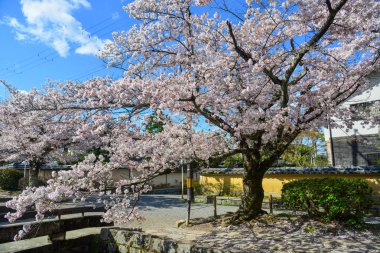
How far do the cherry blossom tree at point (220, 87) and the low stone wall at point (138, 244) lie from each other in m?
0.63

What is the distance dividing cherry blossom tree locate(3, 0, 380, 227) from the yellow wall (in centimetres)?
570

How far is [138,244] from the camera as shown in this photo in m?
7.90

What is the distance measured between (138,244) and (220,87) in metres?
4.61

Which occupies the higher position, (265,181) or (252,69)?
(252,69)

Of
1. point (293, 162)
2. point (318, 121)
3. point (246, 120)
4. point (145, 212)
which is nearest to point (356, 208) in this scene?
point (318, 121)

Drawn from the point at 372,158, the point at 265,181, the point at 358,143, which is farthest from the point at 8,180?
the point at 372,158

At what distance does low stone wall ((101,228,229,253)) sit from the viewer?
682cm

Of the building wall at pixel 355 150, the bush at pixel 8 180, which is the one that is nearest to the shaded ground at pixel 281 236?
the building wall at pixel 355 150

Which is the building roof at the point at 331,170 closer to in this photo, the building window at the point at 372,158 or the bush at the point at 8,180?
the building window at the point at 372,158

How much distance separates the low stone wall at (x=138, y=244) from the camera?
682 cm

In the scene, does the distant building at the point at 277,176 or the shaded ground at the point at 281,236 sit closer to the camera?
the shaded ground at the point at 281,236

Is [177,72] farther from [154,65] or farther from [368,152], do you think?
[368,152]

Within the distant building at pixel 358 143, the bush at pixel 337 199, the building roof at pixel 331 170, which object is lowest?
the bush at pixel 337 199

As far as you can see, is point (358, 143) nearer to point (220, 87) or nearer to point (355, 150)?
point (355, 150)
